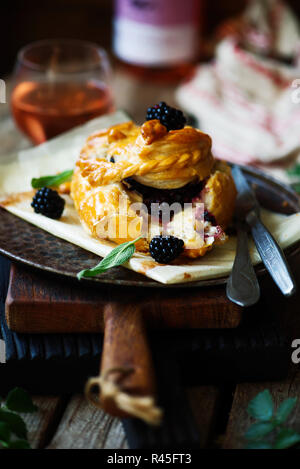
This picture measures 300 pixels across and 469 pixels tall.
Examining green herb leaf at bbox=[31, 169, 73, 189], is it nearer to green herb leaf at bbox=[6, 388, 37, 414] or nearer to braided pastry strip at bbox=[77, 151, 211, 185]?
braided pastry strip at bbox=[77, 151, 211, 185]

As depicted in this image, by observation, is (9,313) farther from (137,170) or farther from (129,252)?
(137,170)

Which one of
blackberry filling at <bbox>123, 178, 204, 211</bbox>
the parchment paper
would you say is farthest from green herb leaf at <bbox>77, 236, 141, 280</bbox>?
blackberry filling at <bbox>123, 178, 204, 211</bbox>

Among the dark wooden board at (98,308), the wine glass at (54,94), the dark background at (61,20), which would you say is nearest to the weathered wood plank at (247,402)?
the dark wooden board at (98,308)

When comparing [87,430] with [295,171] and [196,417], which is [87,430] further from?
[295,171]

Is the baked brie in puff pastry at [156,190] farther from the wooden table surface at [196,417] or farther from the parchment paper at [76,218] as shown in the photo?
the wooden table surface at [196,417]
